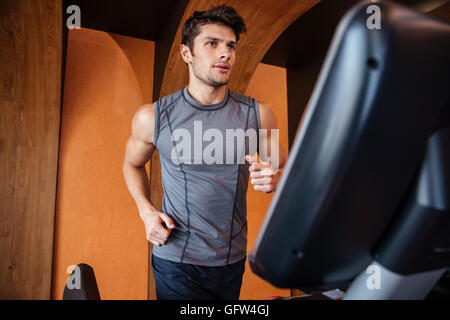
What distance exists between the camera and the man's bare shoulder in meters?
1.37

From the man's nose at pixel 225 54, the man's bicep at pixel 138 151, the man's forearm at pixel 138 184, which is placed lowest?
the man's forearm at pixel 138 184

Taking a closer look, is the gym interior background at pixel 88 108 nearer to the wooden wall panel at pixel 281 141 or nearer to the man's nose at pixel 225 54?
the wooden wall panel at pixel 281 141

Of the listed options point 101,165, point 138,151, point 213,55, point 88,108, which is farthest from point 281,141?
point 138,151

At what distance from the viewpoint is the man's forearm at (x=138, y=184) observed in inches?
51.0

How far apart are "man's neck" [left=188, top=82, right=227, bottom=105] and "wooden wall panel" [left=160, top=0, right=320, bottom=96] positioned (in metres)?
1.26

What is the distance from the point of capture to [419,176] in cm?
30

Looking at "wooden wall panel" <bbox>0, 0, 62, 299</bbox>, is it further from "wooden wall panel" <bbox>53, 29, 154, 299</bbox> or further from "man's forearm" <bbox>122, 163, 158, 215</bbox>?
"man's forearm" <bbox>122, 163, 158, 215</bbox>

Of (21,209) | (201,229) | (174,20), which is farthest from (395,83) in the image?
(21,209)

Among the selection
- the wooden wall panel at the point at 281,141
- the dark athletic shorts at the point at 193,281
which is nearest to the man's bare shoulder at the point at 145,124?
the dark athletic shorts at the point at 193,281

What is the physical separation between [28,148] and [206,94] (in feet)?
7.15

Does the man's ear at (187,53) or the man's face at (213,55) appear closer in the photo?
the man's face at (213,55)

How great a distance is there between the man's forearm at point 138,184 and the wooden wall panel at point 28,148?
1806mm

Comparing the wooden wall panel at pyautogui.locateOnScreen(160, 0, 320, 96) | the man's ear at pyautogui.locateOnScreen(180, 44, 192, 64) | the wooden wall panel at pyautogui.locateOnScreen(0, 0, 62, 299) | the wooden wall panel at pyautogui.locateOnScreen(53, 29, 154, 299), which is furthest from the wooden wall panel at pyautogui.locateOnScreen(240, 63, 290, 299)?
the man's ear at pyautogui.locateOnScreen(180, 44, 192, 64)
